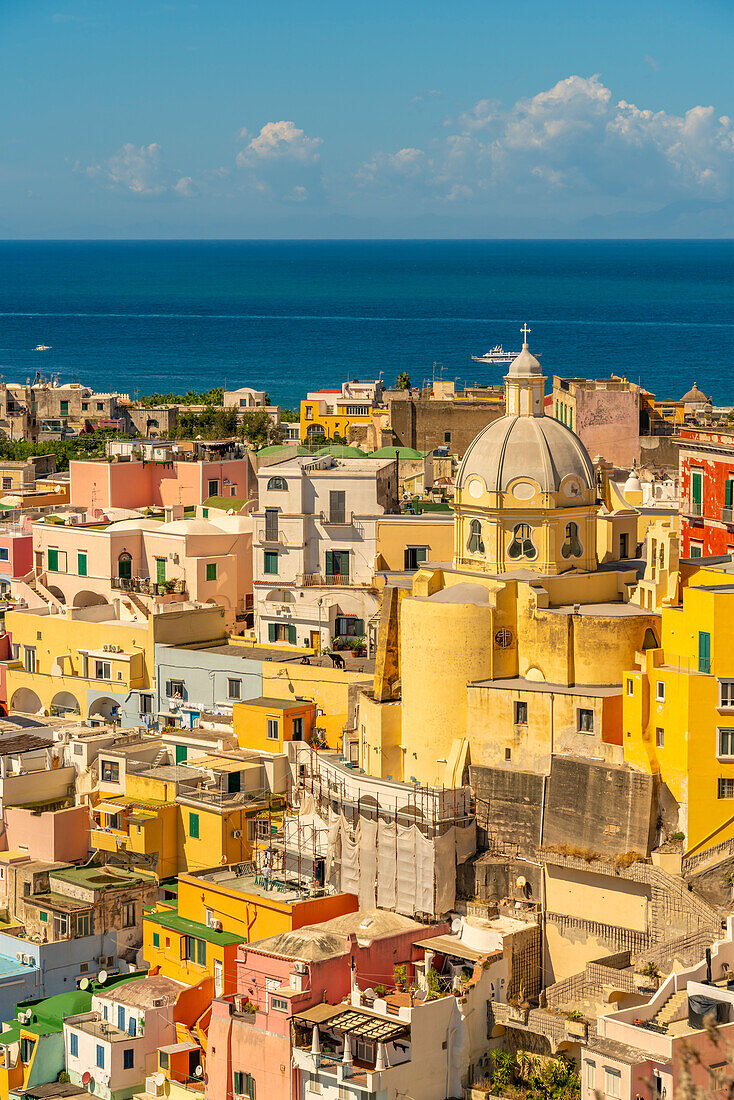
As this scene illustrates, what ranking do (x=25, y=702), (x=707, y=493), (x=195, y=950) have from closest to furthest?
(x=195, y=950), (x=707, y=493), (x=25, y=702)

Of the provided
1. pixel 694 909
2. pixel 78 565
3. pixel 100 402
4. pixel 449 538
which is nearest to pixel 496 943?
pixel 694 909

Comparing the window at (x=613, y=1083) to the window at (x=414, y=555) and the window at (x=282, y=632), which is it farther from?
the window at (x=282, y=632)

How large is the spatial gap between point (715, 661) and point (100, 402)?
237ft

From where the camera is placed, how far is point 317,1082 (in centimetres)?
3416

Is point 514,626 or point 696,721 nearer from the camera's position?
point 696,721

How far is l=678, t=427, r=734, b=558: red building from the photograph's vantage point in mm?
47031

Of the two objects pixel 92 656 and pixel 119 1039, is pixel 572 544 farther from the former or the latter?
pixel 92 656

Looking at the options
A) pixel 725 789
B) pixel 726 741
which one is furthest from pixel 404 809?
pixel 726 741

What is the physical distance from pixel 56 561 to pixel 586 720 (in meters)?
24.6

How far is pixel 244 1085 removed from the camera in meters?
35.6

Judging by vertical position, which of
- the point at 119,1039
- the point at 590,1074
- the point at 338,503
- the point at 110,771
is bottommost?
the point at 119,1039

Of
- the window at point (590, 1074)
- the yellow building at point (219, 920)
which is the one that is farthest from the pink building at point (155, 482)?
the window at point (590, 1074)

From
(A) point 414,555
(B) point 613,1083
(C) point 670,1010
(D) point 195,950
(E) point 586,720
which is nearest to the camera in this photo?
(B) point 613,1083

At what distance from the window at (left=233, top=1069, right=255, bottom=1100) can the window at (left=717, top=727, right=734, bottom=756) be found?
1032 centimetres
